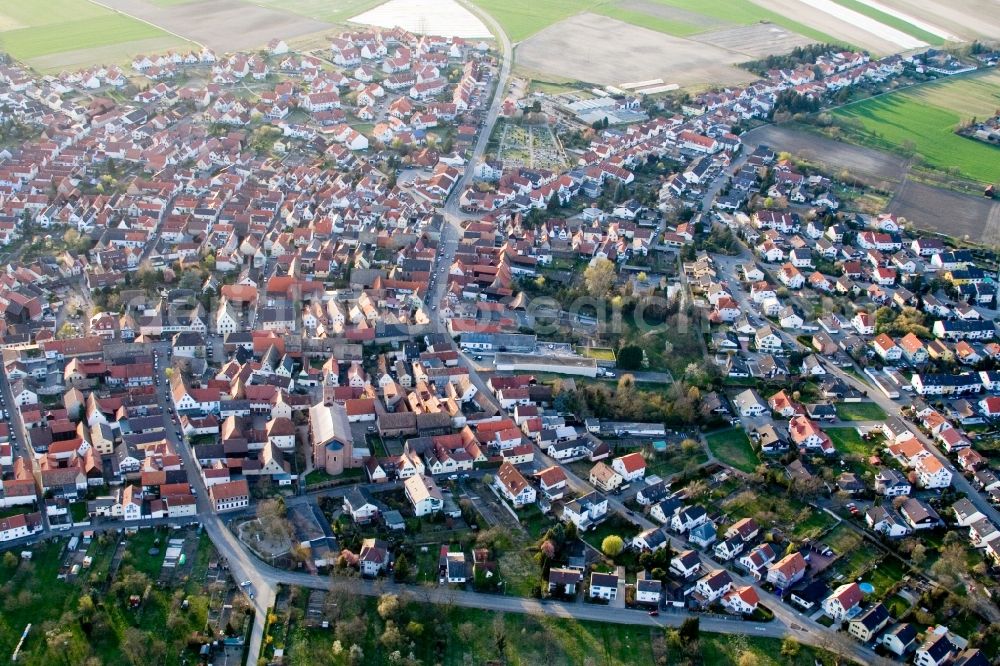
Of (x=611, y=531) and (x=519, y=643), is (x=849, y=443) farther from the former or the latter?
(x=519, y=643)

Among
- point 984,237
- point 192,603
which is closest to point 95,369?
point 192,603

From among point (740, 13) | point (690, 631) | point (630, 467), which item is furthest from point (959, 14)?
point (690, 631)

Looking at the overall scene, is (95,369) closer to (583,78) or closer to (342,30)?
(583,78)

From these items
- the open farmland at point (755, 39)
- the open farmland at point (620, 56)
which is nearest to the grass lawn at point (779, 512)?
the open farmland at point (620, 56)

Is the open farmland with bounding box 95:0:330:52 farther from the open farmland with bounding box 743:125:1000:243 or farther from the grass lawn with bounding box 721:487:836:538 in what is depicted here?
the grass lawn with bounding box 721:487:836:538

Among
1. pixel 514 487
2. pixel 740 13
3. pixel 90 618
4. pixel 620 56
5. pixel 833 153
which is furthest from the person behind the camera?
pixel 740 13
